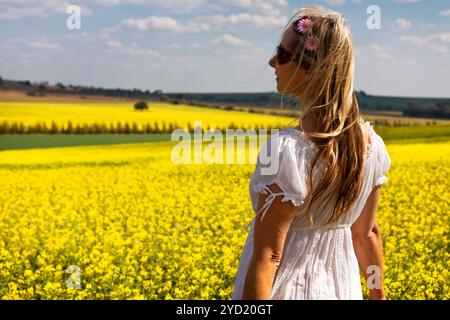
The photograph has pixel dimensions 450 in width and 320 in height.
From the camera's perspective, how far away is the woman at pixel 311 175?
1.89 metres

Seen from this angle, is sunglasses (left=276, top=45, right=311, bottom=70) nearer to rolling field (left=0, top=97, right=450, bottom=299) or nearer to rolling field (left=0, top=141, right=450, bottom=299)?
rolling field (left=0, top=97, right=450, bottom=299)

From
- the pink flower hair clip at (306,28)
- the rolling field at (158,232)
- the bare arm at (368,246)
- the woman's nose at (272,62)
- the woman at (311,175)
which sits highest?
the pink flower hair clip at (306,28)

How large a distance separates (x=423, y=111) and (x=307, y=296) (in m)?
16.8

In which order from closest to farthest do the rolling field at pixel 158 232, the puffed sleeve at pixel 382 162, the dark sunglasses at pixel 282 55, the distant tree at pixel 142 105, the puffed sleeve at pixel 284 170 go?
the puffed sleeve at pixel 284 170, the dark sunglasses at pixel 282 55, the puffed sleeve at pixel 382 162, the rolling field at pixel 158 232, the distant tree at pixel 142 105

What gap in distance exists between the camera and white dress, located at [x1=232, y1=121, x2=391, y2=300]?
6.18 ft

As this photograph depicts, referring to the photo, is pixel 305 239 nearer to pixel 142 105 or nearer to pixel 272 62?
pixel 272 62

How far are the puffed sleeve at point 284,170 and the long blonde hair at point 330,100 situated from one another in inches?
1.7

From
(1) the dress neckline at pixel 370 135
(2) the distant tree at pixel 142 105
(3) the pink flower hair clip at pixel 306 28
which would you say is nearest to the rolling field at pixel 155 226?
(1) the dress neckline at pixel 370 135

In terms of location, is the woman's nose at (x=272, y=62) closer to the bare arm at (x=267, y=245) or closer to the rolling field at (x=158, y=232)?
the bare arm at (x=267, y=245)

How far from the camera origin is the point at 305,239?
204cm

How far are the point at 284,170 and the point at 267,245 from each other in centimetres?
20

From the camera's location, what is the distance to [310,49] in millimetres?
1928
